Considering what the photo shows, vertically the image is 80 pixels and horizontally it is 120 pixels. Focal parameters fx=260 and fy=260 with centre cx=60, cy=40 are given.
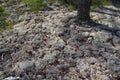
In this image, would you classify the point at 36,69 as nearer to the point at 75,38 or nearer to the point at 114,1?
the point at 75,38

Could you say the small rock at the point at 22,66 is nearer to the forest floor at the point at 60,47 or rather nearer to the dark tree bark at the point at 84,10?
the forest floor at the point at 60,47

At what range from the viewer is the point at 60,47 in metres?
7.84

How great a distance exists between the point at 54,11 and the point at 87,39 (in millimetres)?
2321

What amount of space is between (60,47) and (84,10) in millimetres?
1811

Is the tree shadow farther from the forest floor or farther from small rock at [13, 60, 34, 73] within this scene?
small rock at [13, 60, 34, 73]

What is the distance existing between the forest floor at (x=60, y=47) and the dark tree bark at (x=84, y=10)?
244 mm

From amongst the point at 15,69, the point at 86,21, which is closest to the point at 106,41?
the point at 86,21

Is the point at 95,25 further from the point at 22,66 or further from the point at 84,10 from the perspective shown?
the point at 22,66

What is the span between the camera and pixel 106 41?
8000 mm

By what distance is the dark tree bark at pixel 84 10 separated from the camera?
8.77 meters

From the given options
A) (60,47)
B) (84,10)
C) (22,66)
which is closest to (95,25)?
(84,10)

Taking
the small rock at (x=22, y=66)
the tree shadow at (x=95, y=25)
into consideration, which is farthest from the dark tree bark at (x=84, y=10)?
the small rock at (x=22, y=66)

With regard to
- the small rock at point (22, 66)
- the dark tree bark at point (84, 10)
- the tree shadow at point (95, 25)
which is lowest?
the small rock at point (22, 66)

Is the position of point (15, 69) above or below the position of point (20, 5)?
below
